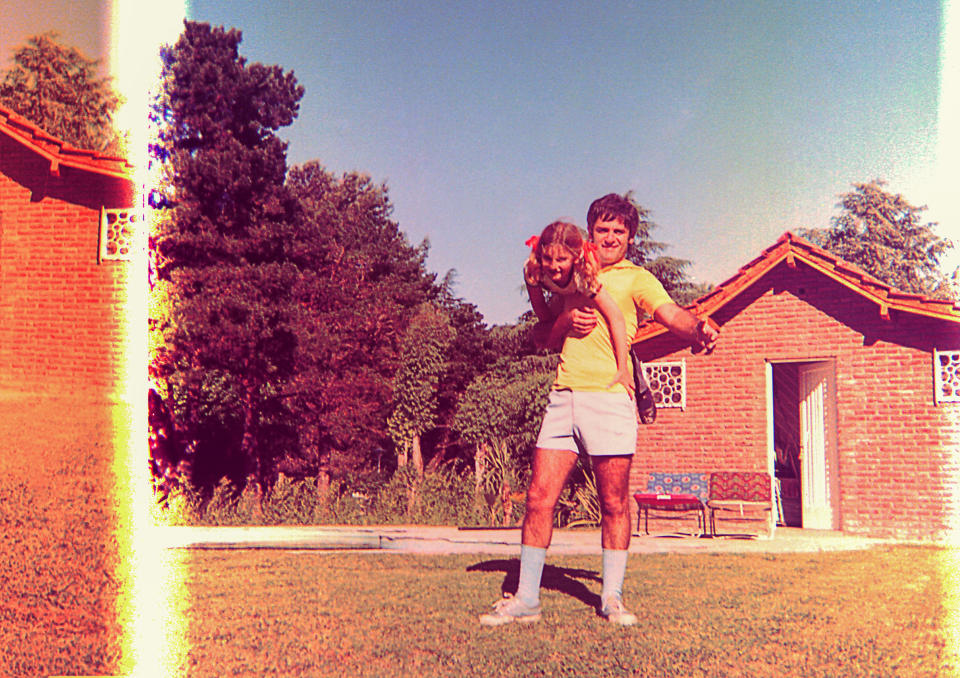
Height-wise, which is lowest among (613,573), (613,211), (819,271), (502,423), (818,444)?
(613,573)

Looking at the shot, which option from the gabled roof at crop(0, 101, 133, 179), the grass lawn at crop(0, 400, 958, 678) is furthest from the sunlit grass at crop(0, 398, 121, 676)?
the gabled roof at crop(0, 101, 133, 179)

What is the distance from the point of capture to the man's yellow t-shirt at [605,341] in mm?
3449

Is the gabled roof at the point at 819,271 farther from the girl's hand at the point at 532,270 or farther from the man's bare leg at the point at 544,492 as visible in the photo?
the girl's hand at the point at 532,270

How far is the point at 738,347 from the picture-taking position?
11.1 m

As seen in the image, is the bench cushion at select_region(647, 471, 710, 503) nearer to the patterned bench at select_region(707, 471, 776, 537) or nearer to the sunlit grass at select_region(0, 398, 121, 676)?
the patterned bench at select_region(707, 471, 776, 537)

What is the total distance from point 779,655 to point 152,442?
1090 cm

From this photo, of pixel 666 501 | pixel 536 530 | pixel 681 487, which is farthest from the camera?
pixel 681 487

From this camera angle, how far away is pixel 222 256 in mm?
12977

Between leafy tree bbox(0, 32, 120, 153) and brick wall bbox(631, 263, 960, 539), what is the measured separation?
1376cm

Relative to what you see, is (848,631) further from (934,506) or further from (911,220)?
(911,220)

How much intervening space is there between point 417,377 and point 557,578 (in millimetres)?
11065

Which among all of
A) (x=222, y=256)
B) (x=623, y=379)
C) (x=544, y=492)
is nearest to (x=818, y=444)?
(x=623, y=379)

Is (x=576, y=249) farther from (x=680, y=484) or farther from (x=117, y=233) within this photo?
(x=117, y=233)

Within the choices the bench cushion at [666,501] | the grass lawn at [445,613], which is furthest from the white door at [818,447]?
the grass lawn at [445,613]
